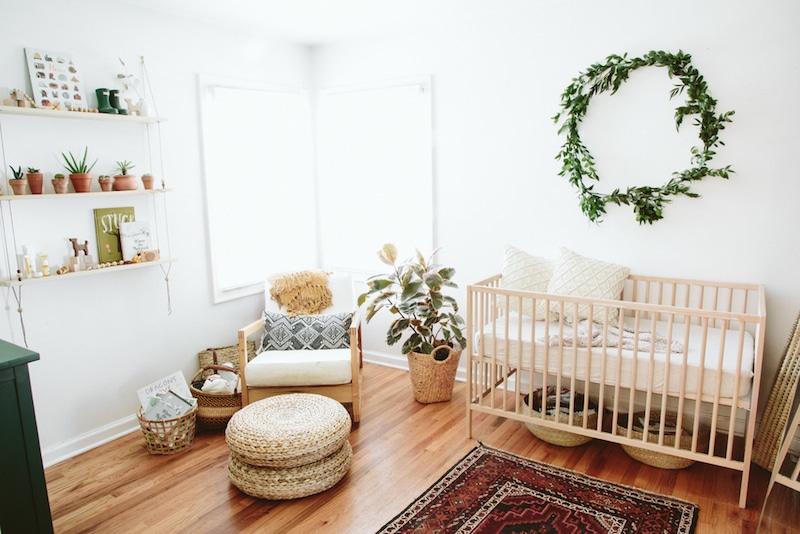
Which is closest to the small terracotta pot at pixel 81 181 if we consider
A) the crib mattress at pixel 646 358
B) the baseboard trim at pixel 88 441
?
the baseboard trim at pixel 88 441

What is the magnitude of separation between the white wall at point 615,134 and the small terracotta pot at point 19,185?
7.63 ft

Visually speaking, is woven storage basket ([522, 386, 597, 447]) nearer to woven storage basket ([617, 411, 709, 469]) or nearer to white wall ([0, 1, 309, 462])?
woven storage basket ([617, 411, 709, 469])

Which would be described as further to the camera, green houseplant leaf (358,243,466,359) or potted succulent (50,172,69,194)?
green houseplant leaf (358,243,466,359)

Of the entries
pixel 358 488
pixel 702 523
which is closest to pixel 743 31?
pixel 702 523

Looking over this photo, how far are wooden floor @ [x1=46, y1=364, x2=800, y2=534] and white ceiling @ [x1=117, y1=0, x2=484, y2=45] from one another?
2.46 meters

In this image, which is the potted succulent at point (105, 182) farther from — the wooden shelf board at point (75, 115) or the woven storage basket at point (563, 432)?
the woven storage basket at point (563, 432)

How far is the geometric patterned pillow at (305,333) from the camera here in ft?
11.3

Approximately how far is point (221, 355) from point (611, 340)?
2387 mm

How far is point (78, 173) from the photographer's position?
9.25 ft

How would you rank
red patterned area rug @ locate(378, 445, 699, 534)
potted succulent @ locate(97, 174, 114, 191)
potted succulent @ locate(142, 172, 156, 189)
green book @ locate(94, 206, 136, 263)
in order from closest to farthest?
red patterned area rug @ locate(378, 445, 699, 534) < potted succulent @ locate(97, 174, 114, 191) < green book @ locate(94, 206, 136, 263) < potted succulent @ locate(142, 172, 156, 189)

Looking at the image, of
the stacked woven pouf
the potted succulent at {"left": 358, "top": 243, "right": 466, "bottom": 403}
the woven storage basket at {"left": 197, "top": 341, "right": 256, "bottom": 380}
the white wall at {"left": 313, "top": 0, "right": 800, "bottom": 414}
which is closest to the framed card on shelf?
the woven storage basket at {"left": 197, "top": 341, "right": 256, "bottom": 380}

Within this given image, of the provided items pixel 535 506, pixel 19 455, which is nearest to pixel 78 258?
pixel 19 455

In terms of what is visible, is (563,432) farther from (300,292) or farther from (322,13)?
(322,13)

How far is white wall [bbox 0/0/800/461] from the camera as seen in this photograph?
278 cm
